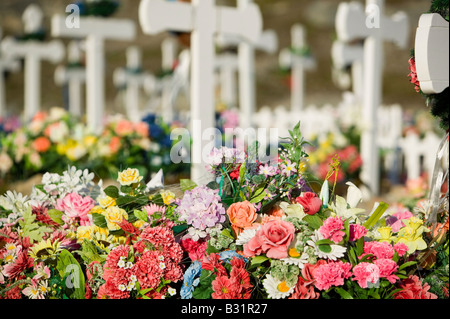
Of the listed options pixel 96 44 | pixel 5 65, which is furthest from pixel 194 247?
pixel 5 65

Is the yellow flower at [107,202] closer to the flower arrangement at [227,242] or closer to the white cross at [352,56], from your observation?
the flower arrangement at [227,242]

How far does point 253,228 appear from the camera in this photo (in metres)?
1.69

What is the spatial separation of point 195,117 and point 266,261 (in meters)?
1.94

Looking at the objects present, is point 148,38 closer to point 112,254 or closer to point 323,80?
point 323,80

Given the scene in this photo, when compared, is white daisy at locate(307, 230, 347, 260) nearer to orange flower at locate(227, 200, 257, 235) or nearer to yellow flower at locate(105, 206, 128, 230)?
orange flower at locate(227, 200, 257, 235)

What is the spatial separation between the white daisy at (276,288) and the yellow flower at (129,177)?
1.90 feet

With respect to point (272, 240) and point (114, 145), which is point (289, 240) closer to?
point (272, 240)

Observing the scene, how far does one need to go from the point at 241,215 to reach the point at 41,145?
4027 mm

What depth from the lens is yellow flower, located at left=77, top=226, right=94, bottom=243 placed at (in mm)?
1801

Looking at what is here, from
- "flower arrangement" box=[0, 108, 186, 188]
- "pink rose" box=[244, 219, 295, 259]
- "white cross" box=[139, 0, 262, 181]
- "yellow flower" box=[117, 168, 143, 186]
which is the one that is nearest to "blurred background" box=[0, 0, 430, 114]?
"flower arrangement" box=[0, 108, 186, 188]

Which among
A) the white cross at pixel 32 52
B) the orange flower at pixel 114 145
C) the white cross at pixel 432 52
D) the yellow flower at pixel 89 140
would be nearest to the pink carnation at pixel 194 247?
the white cross at pixel 432 52

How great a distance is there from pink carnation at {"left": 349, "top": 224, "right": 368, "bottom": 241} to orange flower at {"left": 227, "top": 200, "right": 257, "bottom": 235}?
0.30 meters

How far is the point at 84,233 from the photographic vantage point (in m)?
1.81
